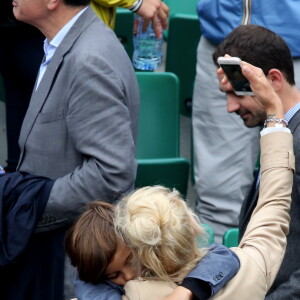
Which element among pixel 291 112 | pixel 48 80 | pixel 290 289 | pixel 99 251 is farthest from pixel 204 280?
pixel 48 80

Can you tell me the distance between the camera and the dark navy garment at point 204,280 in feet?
7.71

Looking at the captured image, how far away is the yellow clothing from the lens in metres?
4.13

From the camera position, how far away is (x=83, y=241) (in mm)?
2389

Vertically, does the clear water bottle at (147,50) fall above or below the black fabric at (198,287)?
below

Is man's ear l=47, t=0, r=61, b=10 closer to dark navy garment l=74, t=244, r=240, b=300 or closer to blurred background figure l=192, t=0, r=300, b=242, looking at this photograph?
dark navy garment l=74, t=244, r=240, b=300

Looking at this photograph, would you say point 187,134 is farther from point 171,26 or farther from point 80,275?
point 80,275

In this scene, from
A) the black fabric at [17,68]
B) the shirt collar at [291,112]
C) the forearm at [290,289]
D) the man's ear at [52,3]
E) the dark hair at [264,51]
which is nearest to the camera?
the forearm at [290,289]

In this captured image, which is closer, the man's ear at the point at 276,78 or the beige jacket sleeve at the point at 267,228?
the beige jacket sleeve at the point at 267,228

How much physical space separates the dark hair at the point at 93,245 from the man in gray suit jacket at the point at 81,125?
707 mm

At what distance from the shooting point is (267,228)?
2578mm

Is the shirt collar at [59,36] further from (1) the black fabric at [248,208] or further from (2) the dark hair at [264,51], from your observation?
(1) the black fabric at [248,208]

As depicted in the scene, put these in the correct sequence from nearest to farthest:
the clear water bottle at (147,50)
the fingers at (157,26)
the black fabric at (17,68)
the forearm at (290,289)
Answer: the forearm at (290,289) → the black fabric at (17,68) → the fingers at (157,26) → the clear water bottle at (147,50)

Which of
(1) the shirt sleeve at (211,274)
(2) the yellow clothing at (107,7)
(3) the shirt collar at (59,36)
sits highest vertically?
(3) the shirt collar at (59,36)

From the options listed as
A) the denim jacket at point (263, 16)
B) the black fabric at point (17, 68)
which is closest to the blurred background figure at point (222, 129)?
the denim jacket at point (263, 16)
